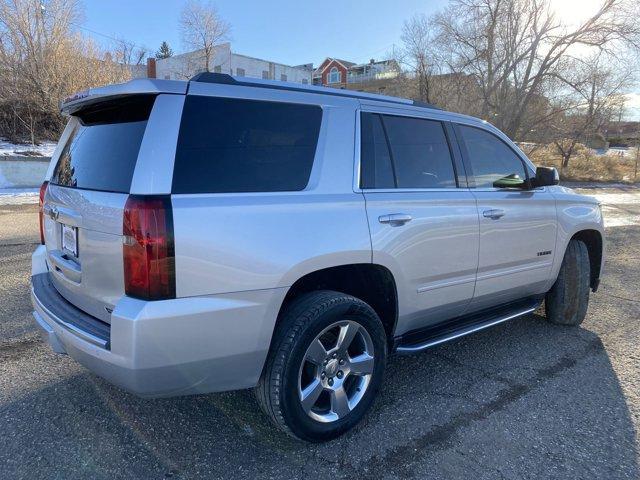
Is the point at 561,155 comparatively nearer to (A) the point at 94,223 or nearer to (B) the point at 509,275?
(B) the point at 509,275

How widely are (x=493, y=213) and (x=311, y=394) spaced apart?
1.92 m

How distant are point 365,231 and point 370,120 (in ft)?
2.50

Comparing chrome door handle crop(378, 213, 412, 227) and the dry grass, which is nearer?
chrome door handle crop(378, 213, 412, 227)

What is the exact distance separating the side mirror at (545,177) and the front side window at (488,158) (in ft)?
0.39

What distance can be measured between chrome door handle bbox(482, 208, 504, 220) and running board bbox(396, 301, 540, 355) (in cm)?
77

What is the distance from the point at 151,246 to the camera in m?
2.09

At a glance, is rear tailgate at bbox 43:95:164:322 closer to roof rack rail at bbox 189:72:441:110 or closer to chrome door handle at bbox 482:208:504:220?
roof rack rail at bbox 189:72:441:110

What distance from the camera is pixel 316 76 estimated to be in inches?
2876

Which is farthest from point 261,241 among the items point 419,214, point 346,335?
point 419,214

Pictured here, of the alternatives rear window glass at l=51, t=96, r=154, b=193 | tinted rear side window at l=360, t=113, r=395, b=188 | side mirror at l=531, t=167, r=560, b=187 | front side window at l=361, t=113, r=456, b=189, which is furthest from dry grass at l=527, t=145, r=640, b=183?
rear window glass at l=51, t=96, r=154, b=193

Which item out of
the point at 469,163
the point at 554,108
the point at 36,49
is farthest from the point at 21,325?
the point at 554,108

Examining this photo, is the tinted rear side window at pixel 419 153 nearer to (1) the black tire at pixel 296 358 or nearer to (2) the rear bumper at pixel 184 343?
(1) the black tire at pixel 296 358

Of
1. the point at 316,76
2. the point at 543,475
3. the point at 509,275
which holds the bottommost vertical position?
the point at 543,475

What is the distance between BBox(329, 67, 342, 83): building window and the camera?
7069 cm
